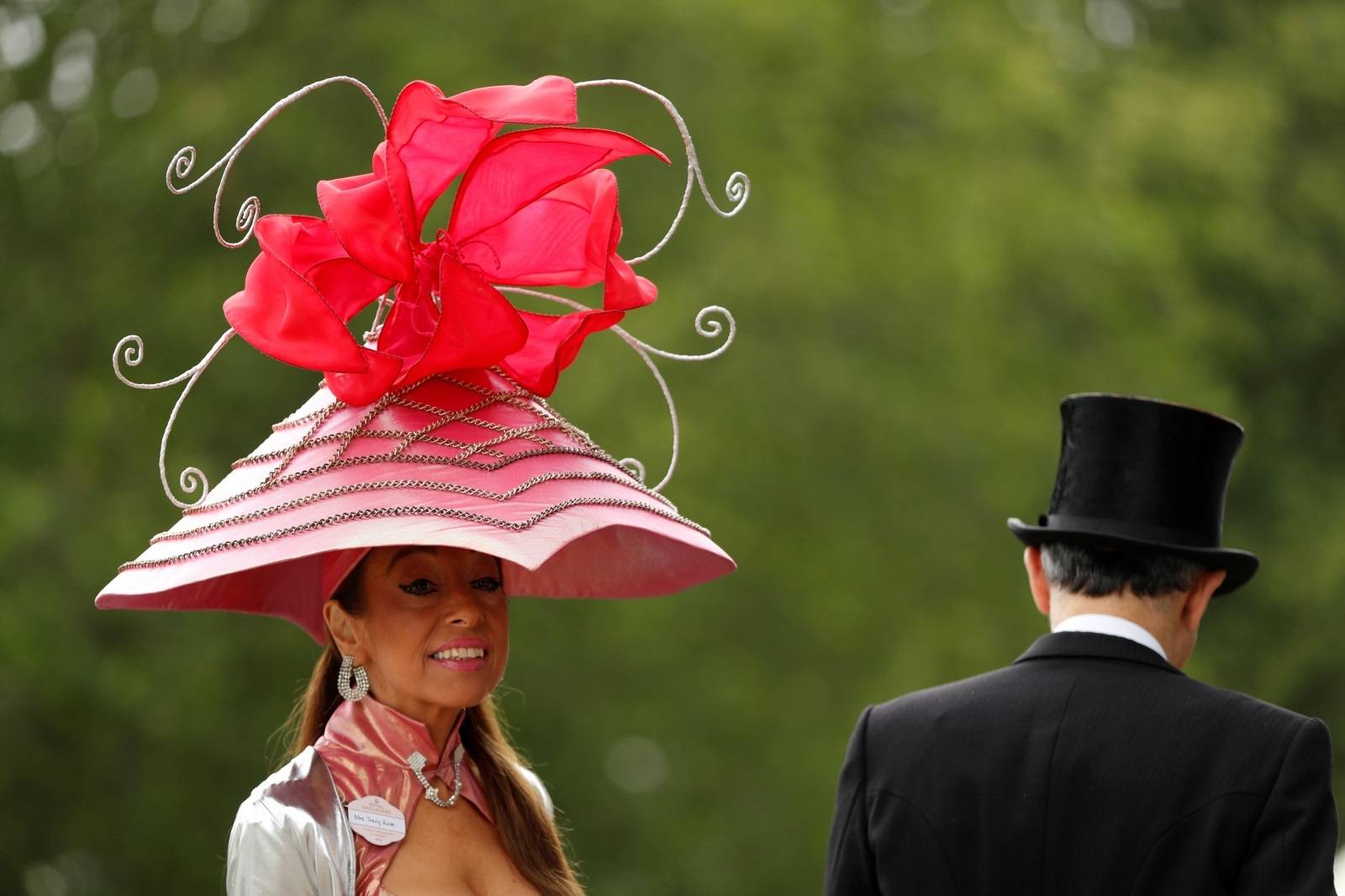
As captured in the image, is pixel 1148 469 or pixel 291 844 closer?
pixel 291 844

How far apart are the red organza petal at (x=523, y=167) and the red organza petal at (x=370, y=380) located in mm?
250

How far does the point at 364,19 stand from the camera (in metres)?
9.34

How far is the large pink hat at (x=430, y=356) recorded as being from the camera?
284cm

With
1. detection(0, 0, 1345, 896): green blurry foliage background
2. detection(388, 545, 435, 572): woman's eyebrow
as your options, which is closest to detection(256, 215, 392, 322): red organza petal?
detection(388, 545, 435, 572): woman's eyebrow

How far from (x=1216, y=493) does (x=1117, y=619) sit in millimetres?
331

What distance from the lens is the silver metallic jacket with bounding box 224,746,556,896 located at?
9.22ft

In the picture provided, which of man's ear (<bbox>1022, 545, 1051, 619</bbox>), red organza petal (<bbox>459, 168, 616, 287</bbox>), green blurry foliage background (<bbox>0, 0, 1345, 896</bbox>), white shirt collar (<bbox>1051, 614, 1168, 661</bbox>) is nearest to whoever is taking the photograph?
red organza petal (<bbox>459, 168, 616, 287</bbox>)

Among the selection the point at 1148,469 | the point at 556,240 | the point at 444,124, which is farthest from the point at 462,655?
the point at 1148,469

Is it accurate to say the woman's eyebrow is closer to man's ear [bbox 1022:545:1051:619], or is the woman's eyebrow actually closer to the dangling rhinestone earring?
the dangling rhinestone earring

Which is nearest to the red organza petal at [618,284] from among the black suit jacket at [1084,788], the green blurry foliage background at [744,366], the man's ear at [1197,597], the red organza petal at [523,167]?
the red organza petal at [523,167]

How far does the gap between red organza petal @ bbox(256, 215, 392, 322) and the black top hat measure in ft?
3.88

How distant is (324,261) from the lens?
3072 mm

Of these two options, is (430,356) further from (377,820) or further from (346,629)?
(377,820)

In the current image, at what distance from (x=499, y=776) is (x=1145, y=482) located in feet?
4.02
